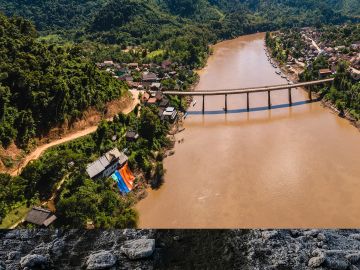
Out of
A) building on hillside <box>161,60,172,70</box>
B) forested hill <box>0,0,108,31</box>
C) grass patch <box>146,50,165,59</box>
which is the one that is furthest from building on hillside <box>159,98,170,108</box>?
forested hill <box>0,0,108,31</box>

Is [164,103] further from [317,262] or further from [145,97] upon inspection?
[317,262]

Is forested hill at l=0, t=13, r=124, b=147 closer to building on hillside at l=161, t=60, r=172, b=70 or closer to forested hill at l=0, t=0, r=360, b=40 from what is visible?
building on hillside at l=161, t=60, r=172, b=70

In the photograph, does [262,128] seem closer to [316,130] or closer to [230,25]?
[316,130]

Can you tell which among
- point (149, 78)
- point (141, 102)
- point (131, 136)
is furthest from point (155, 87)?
point (131, 136)

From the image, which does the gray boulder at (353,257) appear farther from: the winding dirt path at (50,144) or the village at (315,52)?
the village at (315,52)

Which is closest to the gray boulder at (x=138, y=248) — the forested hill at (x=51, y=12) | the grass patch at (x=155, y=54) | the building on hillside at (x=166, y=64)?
the building on hillside at (x=166, y=64)

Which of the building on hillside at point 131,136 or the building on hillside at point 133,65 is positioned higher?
the building on hillside at point 133,65

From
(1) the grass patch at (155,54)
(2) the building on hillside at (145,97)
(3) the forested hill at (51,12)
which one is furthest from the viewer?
(3) the forested hill at (51,12)
